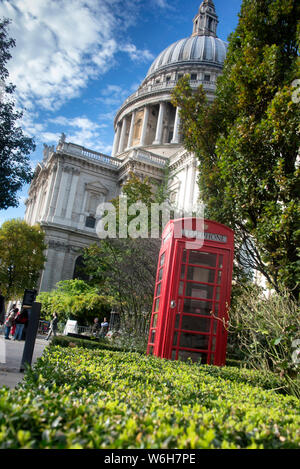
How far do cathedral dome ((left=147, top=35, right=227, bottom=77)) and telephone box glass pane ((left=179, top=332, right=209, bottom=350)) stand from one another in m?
54.1

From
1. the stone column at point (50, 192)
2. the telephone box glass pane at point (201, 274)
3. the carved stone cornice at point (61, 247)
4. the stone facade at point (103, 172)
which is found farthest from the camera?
the stone column at point (50, 192)

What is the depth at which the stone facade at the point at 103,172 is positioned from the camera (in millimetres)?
34688

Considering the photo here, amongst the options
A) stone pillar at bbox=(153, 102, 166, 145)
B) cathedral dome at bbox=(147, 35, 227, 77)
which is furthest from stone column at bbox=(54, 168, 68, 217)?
cathedral dome at bbox=(147, 35, 227, 77)

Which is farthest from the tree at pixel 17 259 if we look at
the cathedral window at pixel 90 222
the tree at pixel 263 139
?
the tree at pixel 263 139

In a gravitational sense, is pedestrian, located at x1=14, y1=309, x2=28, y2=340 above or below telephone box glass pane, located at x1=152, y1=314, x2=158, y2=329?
below

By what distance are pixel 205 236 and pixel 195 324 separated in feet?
5.28

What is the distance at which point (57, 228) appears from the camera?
35.8m

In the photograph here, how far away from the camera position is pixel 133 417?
A: 2119 mm

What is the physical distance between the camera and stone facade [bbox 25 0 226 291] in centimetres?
3469

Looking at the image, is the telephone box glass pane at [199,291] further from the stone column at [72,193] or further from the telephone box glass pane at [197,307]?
the stone column at [72,193]

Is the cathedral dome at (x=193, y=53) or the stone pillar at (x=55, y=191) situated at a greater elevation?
the cathedral dome at (x=193, y=53)

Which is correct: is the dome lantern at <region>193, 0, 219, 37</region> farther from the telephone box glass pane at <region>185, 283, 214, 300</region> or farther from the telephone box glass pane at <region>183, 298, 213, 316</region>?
the telephone box glass pane at <region>183, 298, 213, 316</region>

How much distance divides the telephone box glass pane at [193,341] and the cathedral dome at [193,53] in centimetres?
5409
